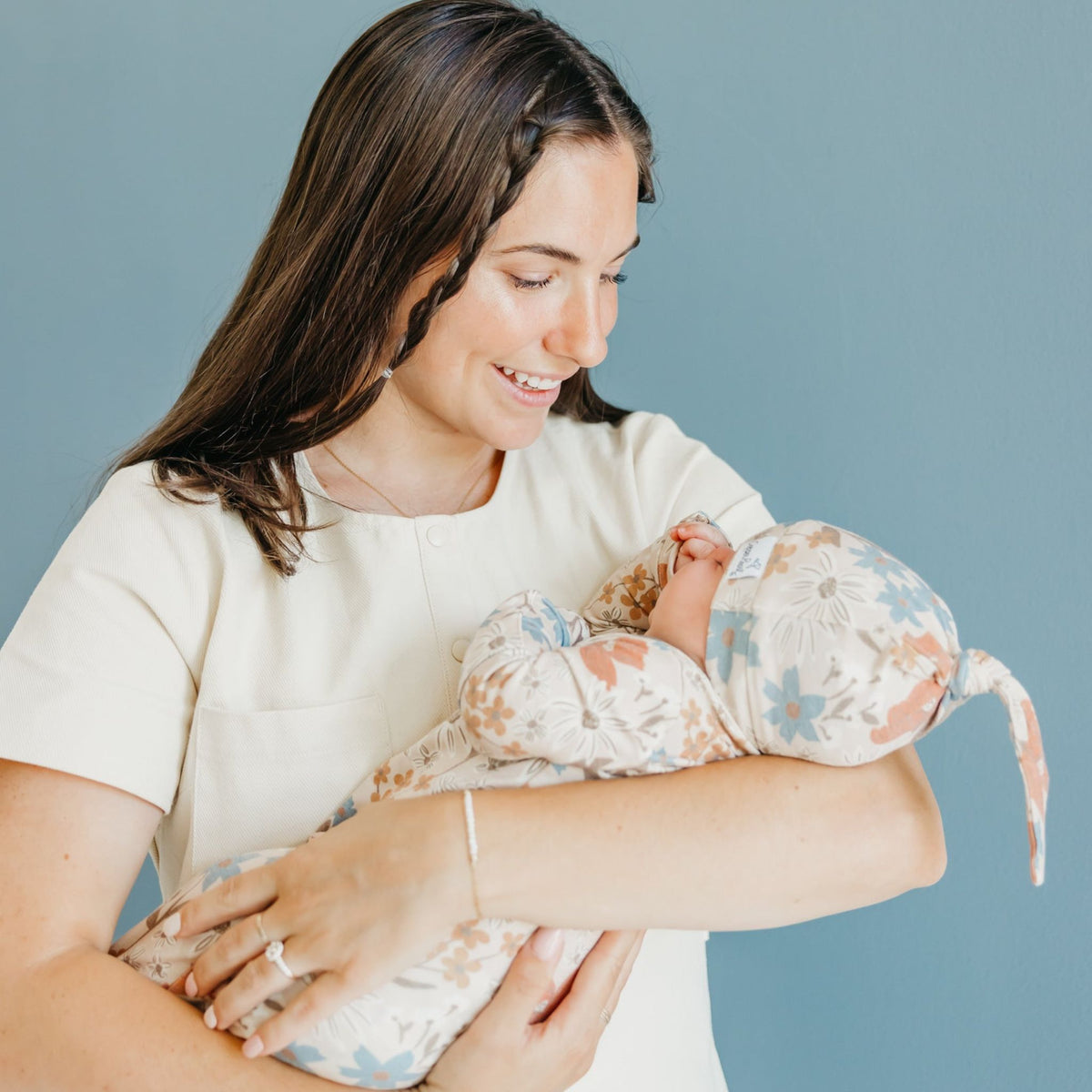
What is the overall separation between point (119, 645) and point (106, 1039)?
1.42 ft

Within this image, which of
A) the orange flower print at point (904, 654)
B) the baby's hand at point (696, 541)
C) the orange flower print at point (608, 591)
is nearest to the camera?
the orange flower print at point (904, 654)

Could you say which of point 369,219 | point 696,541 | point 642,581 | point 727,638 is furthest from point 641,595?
point 369,219

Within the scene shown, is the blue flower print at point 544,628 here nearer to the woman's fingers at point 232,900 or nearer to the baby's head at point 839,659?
the baby's head at point 839,659

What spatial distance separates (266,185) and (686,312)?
32.8 inches

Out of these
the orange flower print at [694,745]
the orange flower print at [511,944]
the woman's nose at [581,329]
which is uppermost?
the woman's nose at [581,329]

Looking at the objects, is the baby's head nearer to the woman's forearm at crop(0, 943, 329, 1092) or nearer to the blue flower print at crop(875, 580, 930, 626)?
the blue flower print at crop(875, 580, 930, 626)

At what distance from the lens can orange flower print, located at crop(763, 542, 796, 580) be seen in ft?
4.21

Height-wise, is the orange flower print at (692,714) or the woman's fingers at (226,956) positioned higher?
the orange flower print at (692,714)

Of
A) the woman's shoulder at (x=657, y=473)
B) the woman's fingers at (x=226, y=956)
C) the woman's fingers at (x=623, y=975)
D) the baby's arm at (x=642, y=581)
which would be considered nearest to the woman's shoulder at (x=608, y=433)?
the woman's shoulder at (x=657, y=473)

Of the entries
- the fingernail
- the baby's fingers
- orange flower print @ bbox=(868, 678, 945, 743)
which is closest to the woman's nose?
the baby's fingers

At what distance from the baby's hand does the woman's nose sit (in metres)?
0.25

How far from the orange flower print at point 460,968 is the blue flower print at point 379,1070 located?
3.4 inches

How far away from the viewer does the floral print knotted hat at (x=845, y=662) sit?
3.93 feet

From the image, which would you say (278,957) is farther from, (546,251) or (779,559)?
(546,251)
